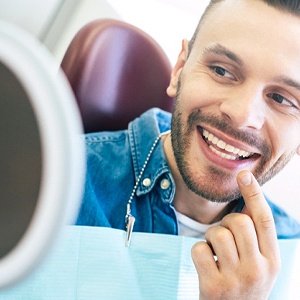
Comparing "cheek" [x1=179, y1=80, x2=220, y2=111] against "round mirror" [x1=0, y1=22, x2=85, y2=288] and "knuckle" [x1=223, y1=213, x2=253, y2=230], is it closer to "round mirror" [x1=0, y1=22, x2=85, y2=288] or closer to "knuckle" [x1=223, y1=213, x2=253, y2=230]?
"knuckle" [x1=223, y1=213, x2=253, y2=230]

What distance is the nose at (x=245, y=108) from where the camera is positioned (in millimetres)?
595

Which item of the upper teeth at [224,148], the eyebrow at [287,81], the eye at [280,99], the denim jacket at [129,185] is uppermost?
the eyebrow at [287,81]

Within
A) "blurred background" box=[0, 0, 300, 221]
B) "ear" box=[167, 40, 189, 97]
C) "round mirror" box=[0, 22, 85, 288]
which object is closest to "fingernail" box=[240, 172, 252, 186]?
"ear" box=[167, 40, 189, 97]

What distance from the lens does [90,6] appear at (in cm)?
125

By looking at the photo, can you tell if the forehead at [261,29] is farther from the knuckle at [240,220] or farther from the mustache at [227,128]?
the knuckle at [240,220]

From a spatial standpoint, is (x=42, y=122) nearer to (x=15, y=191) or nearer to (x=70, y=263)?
(x=15, y=191)

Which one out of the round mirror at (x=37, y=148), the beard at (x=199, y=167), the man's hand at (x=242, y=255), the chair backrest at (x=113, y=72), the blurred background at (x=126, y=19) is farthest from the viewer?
the blurred background at (x=126, y=19)

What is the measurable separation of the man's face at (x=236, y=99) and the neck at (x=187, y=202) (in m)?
0.06

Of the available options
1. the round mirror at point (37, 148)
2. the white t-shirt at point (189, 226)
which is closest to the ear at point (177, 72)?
the white t-shirt at point (189, 226)

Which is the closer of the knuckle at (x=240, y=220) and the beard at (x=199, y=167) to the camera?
the knuckle at (x=240, y=220)

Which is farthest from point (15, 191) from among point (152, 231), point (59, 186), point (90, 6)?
point (90, 6)

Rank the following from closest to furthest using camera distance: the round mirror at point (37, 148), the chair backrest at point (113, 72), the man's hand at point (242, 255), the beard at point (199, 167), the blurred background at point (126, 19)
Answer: the round mirror at point (37, 148) < the man's hand at point (242, 255) < the beard at point (199, 167) < the chair backrest at point (113, 72) < the blurred background at point (126, 19)

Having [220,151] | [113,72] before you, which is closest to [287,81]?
[220,151]

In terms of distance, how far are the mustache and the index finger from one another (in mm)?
63
